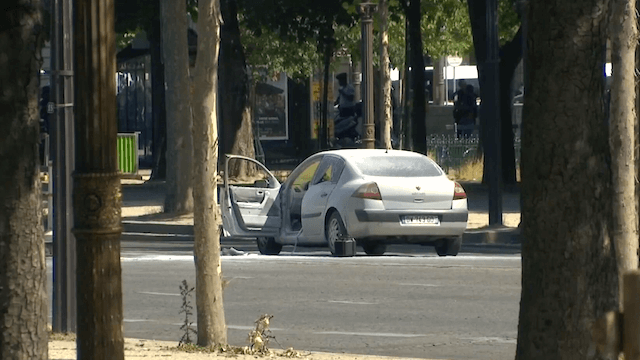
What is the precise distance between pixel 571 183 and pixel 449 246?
1406cm

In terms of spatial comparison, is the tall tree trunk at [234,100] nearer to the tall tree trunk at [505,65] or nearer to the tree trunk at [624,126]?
the tall tree trunk at [505,65]

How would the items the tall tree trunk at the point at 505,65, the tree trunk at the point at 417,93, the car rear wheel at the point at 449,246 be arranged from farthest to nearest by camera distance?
the tree trunk at the point at 417,93 < the tall tree trunk at the point at 505,65 < the car rear wheel at the point at 449,246

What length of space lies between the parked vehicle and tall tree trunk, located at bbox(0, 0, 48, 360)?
12.5 metres

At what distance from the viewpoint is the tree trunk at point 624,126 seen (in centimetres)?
1051

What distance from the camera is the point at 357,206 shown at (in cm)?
1967

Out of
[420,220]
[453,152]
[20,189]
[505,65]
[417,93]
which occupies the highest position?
[505,65]

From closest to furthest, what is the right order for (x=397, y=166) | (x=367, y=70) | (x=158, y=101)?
1. (x=397, y=166)
2. (x=367, y=70)
3. (x=158, y=101)

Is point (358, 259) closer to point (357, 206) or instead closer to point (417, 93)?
point (357, 206)

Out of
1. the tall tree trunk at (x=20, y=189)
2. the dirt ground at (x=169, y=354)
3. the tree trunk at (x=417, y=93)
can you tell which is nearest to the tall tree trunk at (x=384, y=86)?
the tree trunk at (x=417, y=93)

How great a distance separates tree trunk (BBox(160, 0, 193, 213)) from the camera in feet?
84.5

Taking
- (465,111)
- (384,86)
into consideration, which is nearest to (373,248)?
(384,86)

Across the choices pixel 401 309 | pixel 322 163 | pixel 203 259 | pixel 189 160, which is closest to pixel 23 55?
pixel 203 259

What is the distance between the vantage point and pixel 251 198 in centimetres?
2133

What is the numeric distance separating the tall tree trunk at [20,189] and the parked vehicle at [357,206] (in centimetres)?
1251
